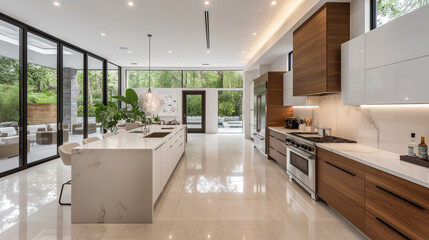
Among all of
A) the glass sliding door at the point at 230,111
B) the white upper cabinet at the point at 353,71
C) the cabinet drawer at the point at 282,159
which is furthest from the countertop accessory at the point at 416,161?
the glass sliding door at the point at 230,111

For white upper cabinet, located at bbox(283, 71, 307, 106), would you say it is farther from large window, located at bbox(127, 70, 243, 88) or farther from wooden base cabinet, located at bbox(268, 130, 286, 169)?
large window, located at bbox(127, 70, 243, 88)

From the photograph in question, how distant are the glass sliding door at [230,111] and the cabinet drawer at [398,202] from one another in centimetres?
898

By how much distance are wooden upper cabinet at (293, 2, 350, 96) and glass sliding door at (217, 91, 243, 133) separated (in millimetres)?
7294

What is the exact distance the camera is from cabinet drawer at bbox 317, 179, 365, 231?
2.21 meters

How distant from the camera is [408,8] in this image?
239cm

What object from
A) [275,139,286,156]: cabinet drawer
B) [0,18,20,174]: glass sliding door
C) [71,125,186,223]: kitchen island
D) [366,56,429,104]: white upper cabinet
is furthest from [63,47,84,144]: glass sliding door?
[366,56,429,104]: white upper cabinet

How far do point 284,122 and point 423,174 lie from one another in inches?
161

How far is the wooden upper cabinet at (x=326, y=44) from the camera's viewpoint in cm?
312

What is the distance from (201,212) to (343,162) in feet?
5.88

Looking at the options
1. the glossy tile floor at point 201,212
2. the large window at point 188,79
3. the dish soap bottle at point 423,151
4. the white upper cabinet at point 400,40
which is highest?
the large window at point 188,79

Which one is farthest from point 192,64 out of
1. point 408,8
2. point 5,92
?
point 408,8

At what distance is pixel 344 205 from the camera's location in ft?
8.12

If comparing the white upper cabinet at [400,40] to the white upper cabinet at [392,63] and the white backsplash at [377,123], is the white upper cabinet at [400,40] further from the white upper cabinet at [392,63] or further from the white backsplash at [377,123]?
the white backsplash at [377,123]

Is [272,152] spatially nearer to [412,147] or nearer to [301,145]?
[301,145]
